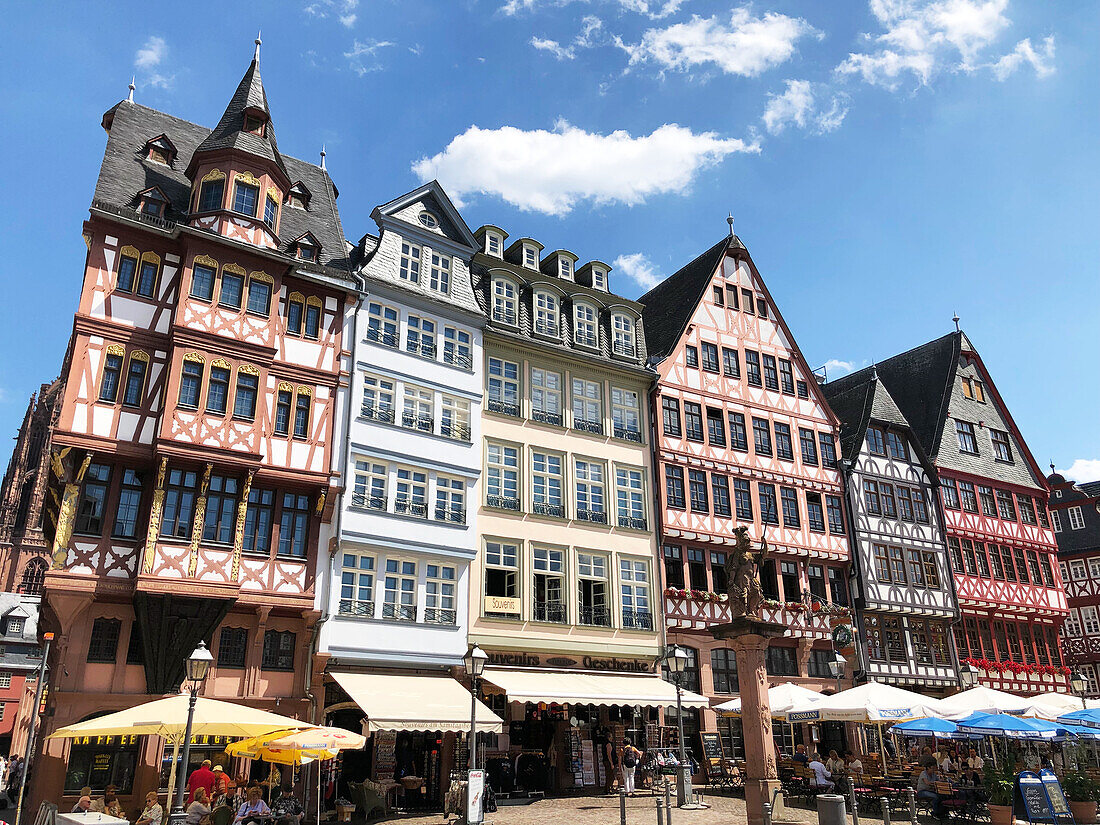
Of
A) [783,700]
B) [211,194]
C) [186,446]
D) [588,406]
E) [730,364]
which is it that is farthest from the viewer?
[730,364]

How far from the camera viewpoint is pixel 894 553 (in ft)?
119

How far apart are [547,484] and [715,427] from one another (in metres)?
7.92

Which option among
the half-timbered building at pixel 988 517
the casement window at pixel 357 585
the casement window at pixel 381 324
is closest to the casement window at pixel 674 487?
the casement window at pixel 381 324

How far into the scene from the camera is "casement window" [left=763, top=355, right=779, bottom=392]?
35731 mm

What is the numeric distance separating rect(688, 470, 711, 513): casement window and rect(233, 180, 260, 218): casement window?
17.1m

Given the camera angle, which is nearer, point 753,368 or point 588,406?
point 588,406

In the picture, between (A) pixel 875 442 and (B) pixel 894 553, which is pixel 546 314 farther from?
(B) pixel 894 553

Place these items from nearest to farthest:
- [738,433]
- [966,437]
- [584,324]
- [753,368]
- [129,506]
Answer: [129,506]
[584,324]
[738,433]
[753,368]
[966,437]

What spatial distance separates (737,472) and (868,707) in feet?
37.8

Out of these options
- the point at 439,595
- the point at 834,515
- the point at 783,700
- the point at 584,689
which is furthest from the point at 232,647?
the point at 834,515

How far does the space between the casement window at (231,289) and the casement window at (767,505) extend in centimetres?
1967

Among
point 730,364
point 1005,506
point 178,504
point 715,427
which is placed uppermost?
point 730,364

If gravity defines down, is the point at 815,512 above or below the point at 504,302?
below

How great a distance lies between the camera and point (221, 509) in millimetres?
22578
